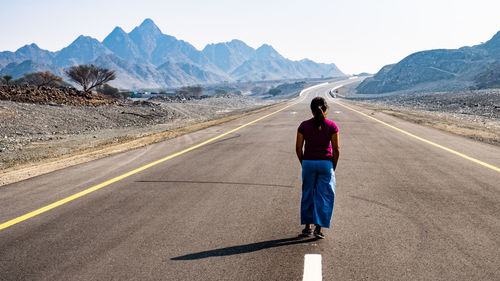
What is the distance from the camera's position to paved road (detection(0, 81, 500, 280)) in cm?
364

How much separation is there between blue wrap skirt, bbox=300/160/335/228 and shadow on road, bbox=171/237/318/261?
27 cm

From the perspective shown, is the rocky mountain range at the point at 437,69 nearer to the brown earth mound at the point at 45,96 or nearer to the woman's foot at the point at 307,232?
the brown earth mound at the point at 45,96

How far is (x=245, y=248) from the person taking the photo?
408 cm

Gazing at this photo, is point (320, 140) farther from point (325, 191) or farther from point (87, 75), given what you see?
point (87, 75)

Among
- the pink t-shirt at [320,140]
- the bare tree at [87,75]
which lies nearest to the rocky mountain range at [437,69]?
the bare tree at [87,75]

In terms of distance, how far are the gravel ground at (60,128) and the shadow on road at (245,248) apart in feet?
30.6

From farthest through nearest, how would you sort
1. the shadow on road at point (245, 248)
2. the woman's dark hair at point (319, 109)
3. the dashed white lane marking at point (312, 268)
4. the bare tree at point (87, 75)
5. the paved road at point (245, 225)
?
the bare tree at point (87, 75)
the woman's dark hair at point (319, 109)
the shadow on road at point (245, 248)
the paved road at point (245, 225)
the dashed white lane marking at point (312, 268)

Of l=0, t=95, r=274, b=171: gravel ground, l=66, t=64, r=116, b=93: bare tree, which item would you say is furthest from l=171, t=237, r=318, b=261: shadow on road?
l=66, t=64, r=116, b=93: bare tree

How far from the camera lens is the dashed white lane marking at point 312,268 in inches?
135

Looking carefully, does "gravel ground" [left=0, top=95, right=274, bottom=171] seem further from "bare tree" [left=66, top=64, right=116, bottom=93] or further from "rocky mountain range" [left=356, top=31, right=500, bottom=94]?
"rocky mountain range" [left=356, top=31, right=500, bottom=94]

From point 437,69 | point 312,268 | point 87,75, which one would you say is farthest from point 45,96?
point 437,69

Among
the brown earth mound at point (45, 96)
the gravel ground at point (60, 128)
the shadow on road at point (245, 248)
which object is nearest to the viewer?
the shadow on road at point (245, 248)

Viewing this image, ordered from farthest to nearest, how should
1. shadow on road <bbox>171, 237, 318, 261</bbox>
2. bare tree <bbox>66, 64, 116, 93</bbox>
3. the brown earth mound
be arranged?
bare tree <bbox>66, 64, 116, 93</bbox>, the brown earth mound, shadow on road <bbox>171, 237, 318, 261</bbox>

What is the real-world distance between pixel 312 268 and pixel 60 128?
827 inches
